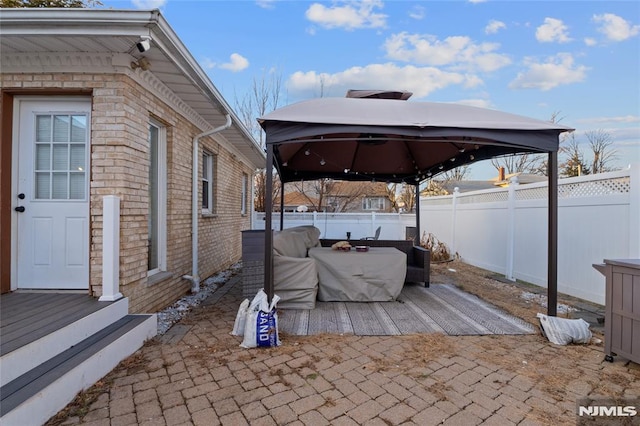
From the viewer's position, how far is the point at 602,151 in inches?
779

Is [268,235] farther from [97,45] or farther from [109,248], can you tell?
[97,45]

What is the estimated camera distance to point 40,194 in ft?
11.9

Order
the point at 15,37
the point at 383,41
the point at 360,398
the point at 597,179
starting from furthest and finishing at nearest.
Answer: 1. the point at 383,41
2. the point at 597,179
3. the point at 15,37
4. the point at 360,398

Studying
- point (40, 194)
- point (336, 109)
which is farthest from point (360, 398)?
point (40, 194)

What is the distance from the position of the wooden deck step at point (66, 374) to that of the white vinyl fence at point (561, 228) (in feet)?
20.2

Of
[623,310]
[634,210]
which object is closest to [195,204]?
[623,310]

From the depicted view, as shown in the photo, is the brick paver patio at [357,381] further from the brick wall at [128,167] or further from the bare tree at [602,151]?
the bare tree at [602,151]

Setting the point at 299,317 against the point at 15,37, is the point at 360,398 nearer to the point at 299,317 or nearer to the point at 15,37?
the point at 299,317

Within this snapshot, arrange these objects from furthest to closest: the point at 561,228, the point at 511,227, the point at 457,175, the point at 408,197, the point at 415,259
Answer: the point at 457,175 → the point at 408,197 → the point at 511,227 → the point at 415,259 → the point at 561,228

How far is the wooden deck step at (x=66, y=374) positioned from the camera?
184 cm

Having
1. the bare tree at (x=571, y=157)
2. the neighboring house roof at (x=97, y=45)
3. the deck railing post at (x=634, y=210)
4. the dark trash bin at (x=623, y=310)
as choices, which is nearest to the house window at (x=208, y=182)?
the neighboring house roof at (x=97, y=45)

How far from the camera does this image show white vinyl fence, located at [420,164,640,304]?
14.6ft

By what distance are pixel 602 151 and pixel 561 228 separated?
20.2 m

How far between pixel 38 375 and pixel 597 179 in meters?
6.88
